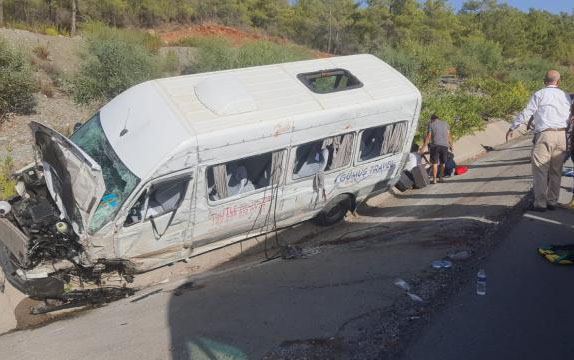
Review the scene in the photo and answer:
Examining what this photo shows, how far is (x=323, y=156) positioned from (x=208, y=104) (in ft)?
6.68

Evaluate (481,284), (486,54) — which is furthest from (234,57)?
(486,54)

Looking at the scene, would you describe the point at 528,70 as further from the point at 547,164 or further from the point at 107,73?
the point at 547,164

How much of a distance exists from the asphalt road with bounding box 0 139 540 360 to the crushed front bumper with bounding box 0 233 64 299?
14.5 inches

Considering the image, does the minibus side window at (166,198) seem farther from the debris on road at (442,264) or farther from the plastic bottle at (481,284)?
the plastic bottle at (481,284)

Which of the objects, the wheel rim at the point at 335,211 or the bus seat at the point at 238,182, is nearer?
the bus seat at the point at 238,182

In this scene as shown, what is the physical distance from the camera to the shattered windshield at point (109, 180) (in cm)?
610

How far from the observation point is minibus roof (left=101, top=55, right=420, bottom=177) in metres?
6.26

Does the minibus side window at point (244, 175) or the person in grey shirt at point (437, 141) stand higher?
the minibus side window at point (244, 175)

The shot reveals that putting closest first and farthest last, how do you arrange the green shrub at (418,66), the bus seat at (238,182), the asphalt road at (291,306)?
the asphalt road at (291,306) → the bus seat at (238,182) → the green shrub at (418,66)

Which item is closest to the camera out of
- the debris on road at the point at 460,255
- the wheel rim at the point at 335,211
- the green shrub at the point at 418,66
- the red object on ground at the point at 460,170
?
the debris on road at the point at 460,255

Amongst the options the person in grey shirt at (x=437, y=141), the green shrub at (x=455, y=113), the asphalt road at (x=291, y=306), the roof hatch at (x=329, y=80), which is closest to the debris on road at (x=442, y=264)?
the asphalt road at (x=291, y=306)

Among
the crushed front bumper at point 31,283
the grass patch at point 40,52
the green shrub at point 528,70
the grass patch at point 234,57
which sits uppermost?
the crushed front bumper at point 31,283

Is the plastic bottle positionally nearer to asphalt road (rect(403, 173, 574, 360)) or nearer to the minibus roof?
asphalt road (rect(403, 173, 574, 360))

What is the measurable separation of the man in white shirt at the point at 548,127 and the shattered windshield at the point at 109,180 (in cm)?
532
